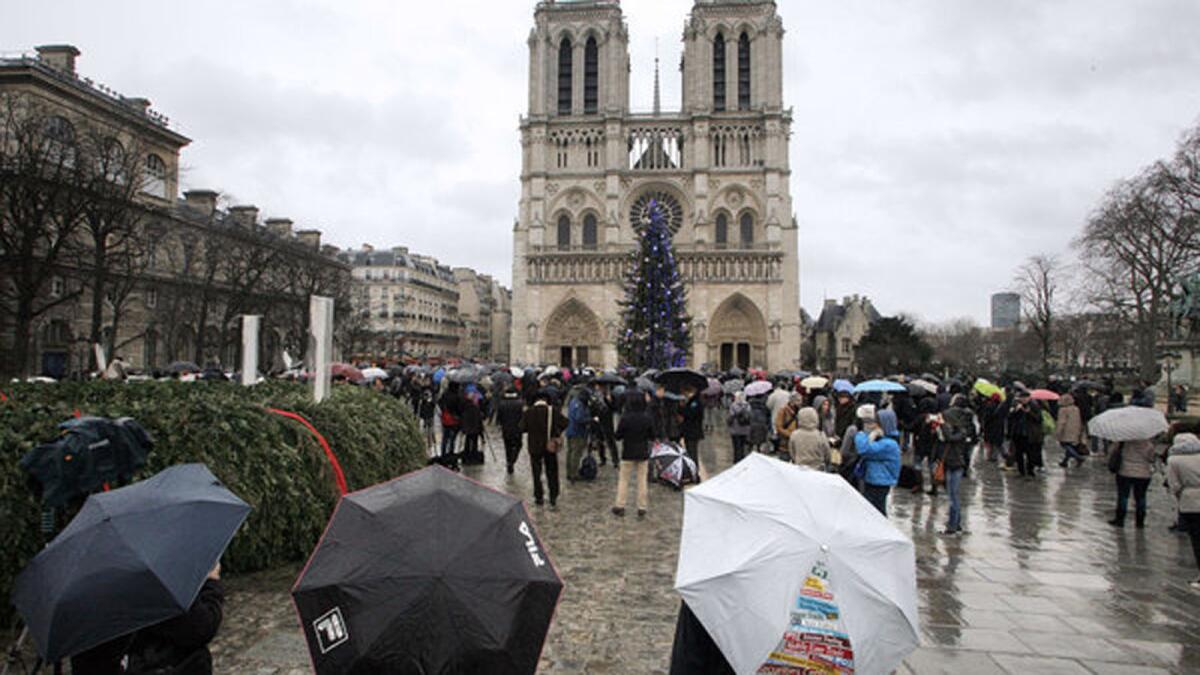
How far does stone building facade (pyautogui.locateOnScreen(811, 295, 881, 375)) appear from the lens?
6159 cm

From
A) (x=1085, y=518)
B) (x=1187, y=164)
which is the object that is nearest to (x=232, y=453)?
(x=1085, y=518)

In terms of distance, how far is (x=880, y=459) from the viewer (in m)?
6.73

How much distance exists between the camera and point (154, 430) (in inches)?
213

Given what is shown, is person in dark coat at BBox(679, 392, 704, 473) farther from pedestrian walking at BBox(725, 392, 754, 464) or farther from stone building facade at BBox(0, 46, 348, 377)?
stone building facade at BBox(0, 46, 348, 377)

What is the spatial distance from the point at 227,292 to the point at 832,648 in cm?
3151

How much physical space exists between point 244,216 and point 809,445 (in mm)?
36041

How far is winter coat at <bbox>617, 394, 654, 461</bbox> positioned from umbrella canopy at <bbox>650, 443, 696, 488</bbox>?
1.93 m

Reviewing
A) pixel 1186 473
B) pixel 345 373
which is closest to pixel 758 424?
pixel 1186 473

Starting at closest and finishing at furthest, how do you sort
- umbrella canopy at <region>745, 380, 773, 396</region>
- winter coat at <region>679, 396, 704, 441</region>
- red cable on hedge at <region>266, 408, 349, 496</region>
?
red cable on hedge at <region>266, 408, 349, 496</region>, winter coat at <region>679, 396, 704, 441</region>, umbrella canopy at <region>745, 380, 773, 396</region>

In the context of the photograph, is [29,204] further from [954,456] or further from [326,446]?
[954,456]

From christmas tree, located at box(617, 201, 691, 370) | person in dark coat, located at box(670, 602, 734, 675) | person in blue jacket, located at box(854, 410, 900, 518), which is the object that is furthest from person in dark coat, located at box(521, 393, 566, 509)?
christmas tree, located at box(617, 201, 691, 370)

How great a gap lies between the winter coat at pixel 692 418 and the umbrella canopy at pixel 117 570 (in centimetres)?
858

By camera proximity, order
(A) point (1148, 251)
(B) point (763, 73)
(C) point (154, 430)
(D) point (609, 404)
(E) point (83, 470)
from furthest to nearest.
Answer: (B) point (763, 73)
(A) point (1148, 251)
(D) point (609, 404)
(C) point (154, 430)
(E) point (83, 470)

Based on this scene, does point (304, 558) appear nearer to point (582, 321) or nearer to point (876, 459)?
point (876, 459)
